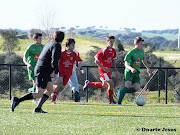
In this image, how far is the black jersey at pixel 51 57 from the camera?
25.5ft

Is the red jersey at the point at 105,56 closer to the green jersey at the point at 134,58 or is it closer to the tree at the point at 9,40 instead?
the green jersey at the point at 134,58

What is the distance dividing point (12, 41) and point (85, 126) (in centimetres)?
4853

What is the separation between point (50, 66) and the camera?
26.6 feet

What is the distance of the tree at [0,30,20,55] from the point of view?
168 ft

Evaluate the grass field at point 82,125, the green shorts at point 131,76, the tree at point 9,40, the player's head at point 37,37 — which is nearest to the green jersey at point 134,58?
the green shorts at point 131,76

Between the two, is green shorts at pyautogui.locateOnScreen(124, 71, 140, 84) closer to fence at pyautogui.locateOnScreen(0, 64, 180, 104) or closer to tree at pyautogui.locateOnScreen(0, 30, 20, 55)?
fence at pyautogui.locateOnScreen(0, 64, 180, 104)

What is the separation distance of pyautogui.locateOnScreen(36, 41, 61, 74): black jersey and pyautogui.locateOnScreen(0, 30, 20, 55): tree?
44.0m

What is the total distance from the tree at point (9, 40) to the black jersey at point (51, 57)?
4399 cm

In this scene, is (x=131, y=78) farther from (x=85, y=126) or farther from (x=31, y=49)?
(x=85, y=126)

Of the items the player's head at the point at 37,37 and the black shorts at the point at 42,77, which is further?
the player's head at the point at 37,37

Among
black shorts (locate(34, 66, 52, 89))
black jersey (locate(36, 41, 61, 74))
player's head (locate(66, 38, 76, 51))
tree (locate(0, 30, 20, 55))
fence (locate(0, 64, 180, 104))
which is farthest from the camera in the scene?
tree (locate(0, 30, 20, 55))

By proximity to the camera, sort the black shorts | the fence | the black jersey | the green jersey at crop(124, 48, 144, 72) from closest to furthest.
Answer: the black jersey, the black shorts, the green jersey at crop(124, 48, 144, 72), the fence

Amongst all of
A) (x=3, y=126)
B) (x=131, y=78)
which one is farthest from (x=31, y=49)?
(x=3, y=126)

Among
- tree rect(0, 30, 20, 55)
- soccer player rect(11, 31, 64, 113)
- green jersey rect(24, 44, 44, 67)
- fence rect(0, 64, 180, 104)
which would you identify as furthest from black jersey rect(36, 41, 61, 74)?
tree rect(0, 30, 20, 55)
